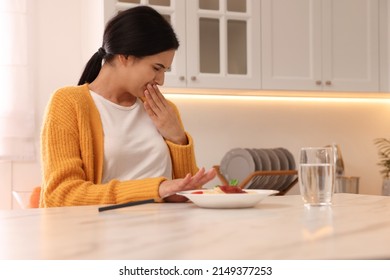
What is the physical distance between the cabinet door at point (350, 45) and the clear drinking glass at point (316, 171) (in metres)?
2.29

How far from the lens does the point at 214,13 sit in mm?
3314

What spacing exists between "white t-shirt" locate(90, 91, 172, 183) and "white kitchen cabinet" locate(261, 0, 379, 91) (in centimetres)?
149

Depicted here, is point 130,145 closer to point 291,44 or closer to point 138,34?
point 138,34

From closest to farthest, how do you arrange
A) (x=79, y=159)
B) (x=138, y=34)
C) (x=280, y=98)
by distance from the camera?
(x=79, y=159), (x=138, y=34), (x=280, y=98)

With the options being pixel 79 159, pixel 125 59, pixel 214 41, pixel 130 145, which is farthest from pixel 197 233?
pixel 214 41

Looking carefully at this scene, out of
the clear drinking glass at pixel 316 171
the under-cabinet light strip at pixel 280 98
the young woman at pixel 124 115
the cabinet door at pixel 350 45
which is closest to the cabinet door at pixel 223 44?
the under-cabinet light strip at pixel 280 98

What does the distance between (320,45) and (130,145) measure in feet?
6.24

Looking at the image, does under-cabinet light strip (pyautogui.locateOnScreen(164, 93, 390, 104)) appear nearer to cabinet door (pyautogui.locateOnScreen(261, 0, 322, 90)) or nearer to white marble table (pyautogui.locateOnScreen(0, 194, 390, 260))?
cabinet door (pyautogui.locateOnScreen(261, 0, 322, 90))

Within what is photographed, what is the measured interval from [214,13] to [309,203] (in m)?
2.13

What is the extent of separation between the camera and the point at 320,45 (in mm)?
3523

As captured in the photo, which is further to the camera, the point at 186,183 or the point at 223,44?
the point at 223,44

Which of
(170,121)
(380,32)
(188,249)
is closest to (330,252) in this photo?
(188,249)

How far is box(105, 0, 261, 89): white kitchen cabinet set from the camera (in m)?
3.22

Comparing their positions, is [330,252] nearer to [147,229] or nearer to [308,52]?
[147,229]
